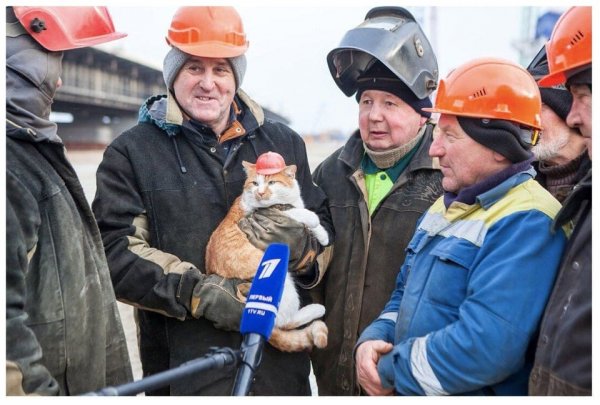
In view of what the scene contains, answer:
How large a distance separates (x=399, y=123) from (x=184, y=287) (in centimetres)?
140

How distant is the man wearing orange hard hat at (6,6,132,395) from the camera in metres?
1.80

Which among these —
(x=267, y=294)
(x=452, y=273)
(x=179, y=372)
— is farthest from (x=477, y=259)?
(x=179, y=372)

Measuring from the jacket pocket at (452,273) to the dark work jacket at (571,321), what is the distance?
287 mm

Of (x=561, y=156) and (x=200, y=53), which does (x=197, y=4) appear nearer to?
(x=200, y=53)

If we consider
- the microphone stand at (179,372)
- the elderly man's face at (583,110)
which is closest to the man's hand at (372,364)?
the microphone stand at (179,372)

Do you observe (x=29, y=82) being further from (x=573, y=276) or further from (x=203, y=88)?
(x=573, y=276)

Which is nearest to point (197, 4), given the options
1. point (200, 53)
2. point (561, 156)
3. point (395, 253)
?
point (200, 53)

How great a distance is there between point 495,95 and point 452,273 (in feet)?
2.22

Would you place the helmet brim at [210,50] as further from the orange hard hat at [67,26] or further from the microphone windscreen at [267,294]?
the microphone windscreen at [267,294]

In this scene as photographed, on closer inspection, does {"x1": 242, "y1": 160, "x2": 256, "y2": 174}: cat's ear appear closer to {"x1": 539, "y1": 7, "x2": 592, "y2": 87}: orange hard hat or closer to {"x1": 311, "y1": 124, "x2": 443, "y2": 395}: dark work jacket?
{"x1": 311, "y1": 124, "x2": 443, "y2": 395}: dark work jacket

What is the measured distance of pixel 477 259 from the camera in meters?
2.02

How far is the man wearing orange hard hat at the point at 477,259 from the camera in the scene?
6.31 ft

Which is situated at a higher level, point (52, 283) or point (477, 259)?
point (477, 259)

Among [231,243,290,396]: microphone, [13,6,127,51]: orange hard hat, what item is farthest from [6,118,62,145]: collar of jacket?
[231,243,290,396]: microphone
